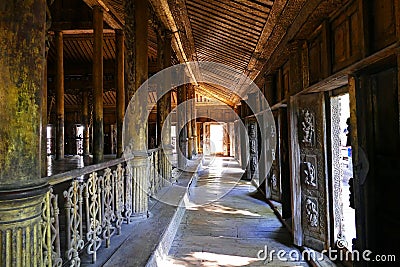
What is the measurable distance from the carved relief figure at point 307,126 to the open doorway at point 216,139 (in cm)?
1817

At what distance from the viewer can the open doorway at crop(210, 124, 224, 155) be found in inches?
862

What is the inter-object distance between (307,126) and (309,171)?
532 millimetres

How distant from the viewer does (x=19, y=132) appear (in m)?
1.28

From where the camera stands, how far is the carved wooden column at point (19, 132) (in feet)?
4.12

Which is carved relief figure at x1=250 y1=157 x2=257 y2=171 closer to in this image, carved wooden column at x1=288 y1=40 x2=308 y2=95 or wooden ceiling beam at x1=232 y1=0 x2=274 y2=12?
carved wooden column at x1=288 y1=40 x2=308 y2=95

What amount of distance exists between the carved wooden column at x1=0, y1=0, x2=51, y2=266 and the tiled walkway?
2.17m

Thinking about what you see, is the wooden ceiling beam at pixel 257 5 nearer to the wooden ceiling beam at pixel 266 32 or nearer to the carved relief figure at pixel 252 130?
the wooden ceiling beam at pixel 266 32

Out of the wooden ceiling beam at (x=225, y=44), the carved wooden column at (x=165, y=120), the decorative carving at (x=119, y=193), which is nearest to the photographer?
the decorative carving at (x=119, y=193)

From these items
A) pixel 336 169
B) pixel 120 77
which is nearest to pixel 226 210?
pixel 336 169

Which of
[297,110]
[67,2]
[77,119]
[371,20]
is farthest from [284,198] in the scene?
[77,119]

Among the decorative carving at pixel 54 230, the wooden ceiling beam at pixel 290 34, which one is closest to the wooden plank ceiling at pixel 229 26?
the wooden ceiling beam at pixel 290 34

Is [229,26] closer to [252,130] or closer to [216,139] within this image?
[252,130]

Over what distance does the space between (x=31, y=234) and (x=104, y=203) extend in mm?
1359

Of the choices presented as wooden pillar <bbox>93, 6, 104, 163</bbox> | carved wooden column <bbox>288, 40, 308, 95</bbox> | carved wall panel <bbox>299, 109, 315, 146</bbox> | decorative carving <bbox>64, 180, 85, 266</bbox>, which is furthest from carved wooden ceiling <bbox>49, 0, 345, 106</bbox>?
decorative carving <bbox>64, 180, 85, 266</bbox>
